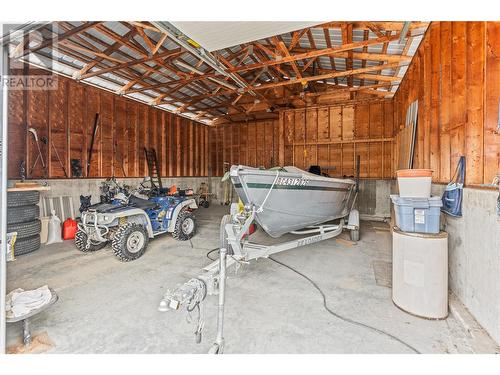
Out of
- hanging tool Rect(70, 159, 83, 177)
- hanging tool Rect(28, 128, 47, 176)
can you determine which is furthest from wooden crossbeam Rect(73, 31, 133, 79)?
hanging tool Rect(70, 159, 83, 177)

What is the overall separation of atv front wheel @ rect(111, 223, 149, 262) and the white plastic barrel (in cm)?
391

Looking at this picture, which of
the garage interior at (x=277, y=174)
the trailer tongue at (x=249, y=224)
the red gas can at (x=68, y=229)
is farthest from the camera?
the red gas can at (x=68, y=229)

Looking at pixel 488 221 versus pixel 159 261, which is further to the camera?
pixel 159 261

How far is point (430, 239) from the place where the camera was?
7.27 feet

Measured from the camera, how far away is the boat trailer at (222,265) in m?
1.55

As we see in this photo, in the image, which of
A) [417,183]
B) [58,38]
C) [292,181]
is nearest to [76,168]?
[58,38]

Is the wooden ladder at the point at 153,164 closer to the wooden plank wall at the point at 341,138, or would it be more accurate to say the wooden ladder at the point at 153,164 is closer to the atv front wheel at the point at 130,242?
the atv front wheel at the point at 130,242

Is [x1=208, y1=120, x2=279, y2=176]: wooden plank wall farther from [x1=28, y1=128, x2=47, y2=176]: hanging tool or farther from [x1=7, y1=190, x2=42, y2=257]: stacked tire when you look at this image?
[x1=7, y1=190, x2=42, y2=257]: stacked tire

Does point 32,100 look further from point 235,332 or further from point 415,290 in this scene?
point 415,290

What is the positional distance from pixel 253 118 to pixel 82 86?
6.84m

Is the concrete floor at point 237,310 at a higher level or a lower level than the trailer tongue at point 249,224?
lower

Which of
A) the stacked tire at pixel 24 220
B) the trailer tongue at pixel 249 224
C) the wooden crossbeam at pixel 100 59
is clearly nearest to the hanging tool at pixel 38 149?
the stacked tire at pixel 24 220

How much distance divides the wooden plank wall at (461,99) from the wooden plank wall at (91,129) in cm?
816
